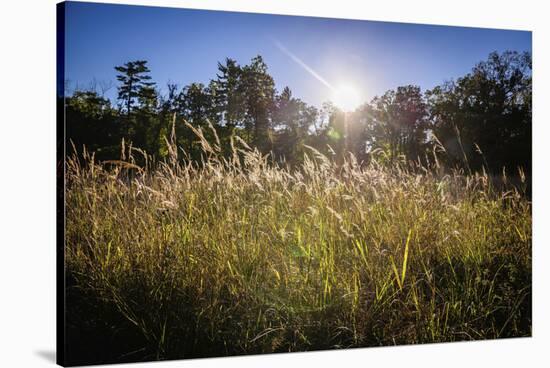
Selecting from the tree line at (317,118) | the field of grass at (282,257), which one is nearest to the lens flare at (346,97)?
the tree line at (317,118)

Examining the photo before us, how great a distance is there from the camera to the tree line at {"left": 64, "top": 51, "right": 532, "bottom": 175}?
4777mm

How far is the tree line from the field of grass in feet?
0.40

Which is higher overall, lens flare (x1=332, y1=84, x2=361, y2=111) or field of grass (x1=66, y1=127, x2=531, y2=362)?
lens flare (x1=332, y1=84, x2=361, y2=111)

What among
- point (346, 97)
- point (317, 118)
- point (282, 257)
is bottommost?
point (282, 257)

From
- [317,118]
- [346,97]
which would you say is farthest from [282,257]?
[346,97]

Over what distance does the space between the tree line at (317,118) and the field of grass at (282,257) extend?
12 centimetres

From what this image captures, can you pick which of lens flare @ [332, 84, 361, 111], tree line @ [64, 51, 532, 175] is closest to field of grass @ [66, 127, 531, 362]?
tree line @ [64, 51, 532, 175]

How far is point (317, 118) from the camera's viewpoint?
525cm

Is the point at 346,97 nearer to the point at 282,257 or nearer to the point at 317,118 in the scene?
the point at 317,118

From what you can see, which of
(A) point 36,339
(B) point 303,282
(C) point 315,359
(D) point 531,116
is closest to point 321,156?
(B) point 303,282

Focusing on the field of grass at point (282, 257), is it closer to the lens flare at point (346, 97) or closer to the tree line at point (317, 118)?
the tree line at point (317, 118)

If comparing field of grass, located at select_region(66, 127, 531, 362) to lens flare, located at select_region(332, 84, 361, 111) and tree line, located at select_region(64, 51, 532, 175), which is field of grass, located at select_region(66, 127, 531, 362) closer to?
tree line, located at select_region(64, 51, 532, 175)

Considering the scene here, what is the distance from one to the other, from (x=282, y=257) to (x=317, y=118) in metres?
0.98

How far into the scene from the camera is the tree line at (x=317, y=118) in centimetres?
478
